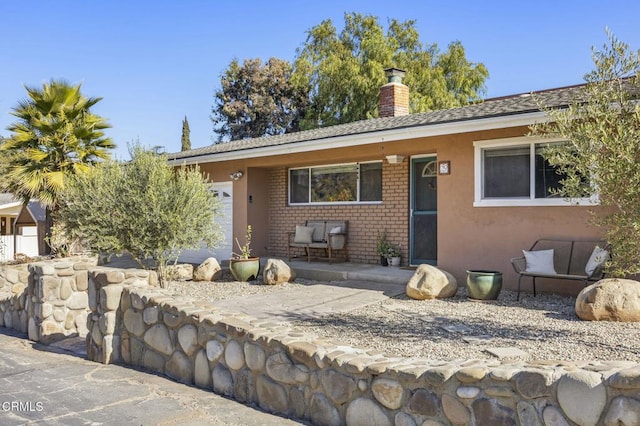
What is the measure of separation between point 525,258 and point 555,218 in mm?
767

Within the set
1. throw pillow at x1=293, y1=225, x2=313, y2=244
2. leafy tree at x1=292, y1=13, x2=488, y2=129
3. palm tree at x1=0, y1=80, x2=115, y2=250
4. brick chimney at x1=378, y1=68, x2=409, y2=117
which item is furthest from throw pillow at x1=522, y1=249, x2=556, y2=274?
leafy tree at x1=292, y1=13, x2=488, y2=129

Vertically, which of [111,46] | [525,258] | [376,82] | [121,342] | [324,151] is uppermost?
[376,82]

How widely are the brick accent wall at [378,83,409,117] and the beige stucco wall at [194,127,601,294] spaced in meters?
3.35

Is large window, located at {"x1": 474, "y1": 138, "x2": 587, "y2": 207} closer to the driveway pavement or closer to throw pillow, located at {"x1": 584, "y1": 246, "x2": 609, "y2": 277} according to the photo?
throw pillow, located at {"x1": 584, "y1": 246, "x2": 609, "y2": 277}

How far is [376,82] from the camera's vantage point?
25.6 metres

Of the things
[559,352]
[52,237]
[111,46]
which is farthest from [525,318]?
[111,46]

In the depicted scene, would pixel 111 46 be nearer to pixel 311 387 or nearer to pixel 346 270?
pixel 346 270

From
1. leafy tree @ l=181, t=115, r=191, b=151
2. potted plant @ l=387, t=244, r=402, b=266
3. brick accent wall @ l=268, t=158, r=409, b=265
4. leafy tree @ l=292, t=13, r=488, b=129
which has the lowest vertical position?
potted plant @ l=387, t=244, r=402, b=266

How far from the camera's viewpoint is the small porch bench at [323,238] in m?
10.9

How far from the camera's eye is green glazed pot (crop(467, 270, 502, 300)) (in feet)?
23.5

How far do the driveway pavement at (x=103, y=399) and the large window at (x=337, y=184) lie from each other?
7201 mm

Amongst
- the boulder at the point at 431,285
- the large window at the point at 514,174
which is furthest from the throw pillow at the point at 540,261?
the boulder at the point at 431,285

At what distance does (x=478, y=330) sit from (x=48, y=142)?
34.5 feet

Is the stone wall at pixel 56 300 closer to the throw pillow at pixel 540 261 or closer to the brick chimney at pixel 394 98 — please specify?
the throw pillow at pixel 540 261
